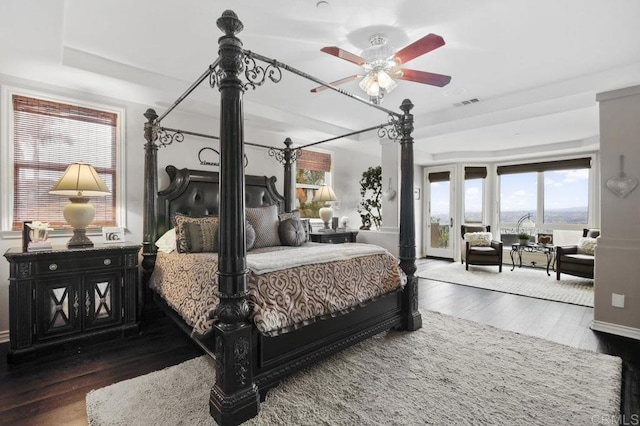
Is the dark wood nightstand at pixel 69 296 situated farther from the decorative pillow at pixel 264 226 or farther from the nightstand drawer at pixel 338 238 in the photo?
the nightstand drawer at pixel 338 238

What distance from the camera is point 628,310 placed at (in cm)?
304

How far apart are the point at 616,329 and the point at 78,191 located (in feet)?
17.8

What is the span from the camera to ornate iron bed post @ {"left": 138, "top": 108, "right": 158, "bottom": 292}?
3357mm

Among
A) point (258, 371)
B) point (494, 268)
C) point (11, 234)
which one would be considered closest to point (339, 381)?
point (258, 371)

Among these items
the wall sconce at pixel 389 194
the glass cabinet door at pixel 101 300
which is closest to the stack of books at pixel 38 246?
the glass cabinet door at pixel 101 300

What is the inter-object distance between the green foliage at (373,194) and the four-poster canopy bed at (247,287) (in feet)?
9.58

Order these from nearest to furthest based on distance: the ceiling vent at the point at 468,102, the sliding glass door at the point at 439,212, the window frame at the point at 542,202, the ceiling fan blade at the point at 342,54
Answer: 1. the ceiling fan blade at the point at 342,54
2. the ceiling vent at the point at 468,102
3. the window frame at the point at 542,202
4. the sliding glass door at the point at 439,212

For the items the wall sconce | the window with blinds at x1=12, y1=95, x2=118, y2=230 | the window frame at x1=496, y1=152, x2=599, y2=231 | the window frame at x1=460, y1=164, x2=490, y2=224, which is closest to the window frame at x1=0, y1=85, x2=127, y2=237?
the window with blinds at x1=12, y1=95, x2=118, y2=230

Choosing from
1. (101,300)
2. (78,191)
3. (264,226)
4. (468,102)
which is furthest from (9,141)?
(468,102)

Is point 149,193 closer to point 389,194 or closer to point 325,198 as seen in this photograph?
point 325,198

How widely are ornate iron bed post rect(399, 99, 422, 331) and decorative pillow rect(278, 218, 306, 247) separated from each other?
121 centimetres

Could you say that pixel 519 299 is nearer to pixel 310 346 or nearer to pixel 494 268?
pixel 494 268

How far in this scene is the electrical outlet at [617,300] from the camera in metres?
3.09

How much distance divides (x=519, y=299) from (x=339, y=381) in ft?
10.8
